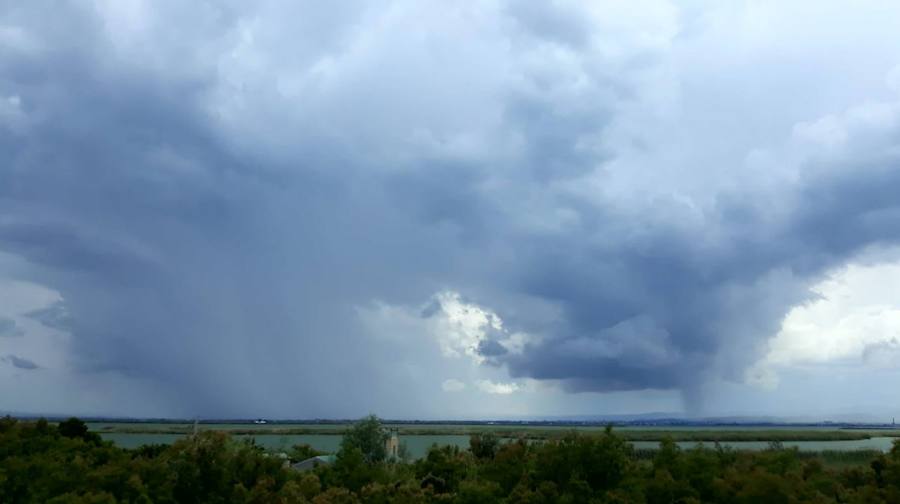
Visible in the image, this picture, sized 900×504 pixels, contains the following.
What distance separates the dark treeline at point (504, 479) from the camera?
48.2 feet

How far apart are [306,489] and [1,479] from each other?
26.7ft

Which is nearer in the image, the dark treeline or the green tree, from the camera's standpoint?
the dark treeline

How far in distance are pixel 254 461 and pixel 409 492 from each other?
206 inches

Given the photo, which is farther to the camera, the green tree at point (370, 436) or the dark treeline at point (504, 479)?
the green tree at point (370, 436)

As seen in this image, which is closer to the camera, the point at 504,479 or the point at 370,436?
the point at 504,479

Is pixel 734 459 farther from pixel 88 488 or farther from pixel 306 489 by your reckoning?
pixel 88 488

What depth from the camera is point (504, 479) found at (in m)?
17.2

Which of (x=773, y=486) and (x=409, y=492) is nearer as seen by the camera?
(x=773, y=486)

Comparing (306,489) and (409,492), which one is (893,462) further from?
(306,489)

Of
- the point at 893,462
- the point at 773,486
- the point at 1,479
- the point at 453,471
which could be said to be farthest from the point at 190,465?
the point at 893,462

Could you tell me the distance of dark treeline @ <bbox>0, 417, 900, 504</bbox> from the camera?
1470 cm

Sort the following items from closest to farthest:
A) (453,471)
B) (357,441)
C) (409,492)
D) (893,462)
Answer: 1. (409,492)
2. (893,462)
3. (453,471)
4. (357,441)

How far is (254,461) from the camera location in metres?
18.1

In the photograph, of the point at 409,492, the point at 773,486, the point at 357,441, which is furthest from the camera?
the point at 357,441
